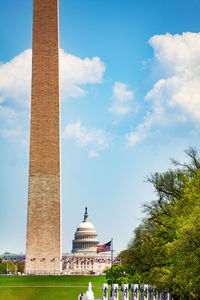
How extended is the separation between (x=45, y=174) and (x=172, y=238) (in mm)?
46065

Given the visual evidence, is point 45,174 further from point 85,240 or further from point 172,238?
point 85,240

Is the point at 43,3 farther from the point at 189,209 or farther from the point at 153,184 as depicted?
the point at 189,209

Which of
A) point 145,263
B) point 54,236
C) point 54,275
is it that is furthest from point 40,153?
point 145,263

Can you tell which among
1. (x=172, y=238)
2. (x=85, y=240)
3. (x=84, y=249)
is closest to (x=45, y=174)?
(x=172, y=238)

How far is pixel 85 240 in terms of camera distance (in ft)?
593

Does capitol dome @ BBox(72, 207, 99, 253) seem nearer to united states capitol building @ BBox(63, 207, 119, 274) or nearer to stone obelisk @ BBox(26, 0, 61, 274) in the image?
united states capitol building @ BBox(63, 207, 119, 274)

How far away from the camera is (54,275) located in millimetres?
77625

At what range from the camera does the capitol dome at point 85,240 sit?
18100 centimetres

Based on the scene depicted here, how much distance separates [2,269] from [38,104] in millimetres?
57222

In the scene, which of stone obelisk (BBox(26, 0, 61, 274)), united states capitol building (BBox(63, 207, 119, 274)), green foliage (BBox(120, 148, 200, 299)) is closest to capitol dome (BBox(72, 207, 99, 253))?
united states capitol building (BBox(63, 207, 119, 274))

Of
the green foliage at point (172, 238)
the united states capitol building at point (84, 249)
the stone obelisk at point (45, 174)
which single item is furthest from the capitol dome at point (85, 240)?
the green foliage at point (172, 238)

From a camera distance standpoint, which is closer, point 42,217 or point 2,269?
point 42,217

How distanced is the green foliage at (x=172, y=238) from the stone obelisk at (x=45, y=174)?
3469cm

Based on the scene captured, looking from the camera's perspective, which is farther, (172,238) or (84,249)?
(84,249)
